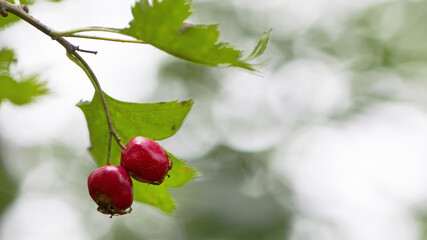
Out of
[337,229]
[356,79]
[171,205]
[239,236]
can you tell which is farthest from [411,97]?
[171,205]

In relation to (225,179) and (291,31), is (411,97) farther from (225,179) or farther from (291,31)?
(225,179)

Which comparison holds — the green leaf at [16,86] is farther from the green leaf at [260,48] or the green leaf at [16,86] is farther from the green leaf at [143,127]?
the green leaf at [260,48]

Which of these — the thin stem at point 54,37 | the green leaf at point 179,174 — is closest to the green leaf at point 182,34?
the thin stem at point 54,37

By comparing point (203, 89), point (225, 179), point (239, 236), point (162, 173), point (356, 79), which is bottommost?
point (162, 173)

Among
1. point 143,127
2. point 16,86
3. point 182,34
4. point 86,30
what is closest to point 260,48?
point 182,34

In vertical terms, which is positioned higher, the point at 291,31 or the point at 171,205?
the point at 291,31

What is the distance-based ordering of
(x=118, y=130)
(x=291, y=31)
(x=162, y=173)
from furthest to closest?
(x=291, y=31), (x=118, y=130), (x=162, y=173)

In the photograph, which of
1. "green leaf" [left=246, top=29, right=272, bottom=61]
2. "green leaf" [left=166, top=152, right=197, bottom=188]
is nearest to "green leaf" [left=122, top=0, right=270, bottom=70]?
"green leaf" [left=246, top=29, right=272, bottom=61]

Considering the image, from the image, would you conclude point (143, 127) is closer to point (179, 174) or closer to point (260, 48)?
point (179, 174)
